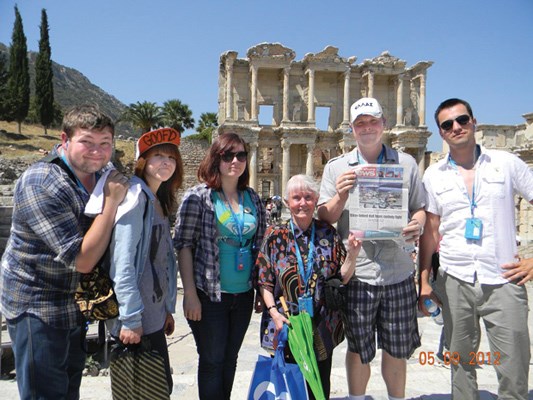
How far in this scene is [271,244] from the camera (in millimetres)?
3010

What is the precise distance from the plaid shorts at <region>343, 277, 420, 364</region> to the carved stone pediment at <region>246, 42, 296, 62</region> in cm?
2848

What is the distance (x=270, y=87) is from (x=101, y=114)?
1158 inches

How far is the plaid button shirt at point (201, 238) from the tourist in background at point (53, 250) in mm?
767

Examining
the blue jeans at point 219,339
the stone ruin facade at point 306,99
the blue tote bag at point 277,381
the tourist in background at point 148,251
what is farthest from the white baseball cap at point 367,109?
the stone ruin facade at point 306,99

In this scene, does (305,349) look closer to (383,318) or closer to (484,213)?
(383,318)

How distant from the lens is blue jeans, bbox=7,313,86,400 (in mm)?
2379

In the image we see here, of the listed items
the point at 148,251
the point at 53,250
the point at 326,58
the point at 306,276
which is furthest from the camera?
the point at 326,58

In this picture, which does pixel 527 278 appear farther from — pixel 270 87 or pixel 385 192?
pixel 270 87

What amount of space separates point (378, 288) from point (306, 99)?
2880 cm

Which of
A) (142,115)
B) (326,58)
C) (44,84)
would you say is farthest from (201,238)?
(44,84)

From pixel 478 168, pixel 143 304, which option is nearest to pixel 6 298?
pixel 143 304

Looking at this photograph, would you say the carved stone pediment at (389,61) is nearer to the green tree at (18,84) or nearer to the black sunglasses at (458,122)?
the black sunglasses at (458,122)

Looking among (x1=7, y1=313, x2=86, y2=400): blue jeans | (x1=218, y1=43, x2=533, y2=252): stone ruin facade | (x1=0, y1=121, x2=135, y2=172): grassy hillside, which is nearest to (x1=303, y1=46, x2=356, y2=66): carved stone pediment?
(x1=218, y1=43, x2=533, y2=252): stone ruin facade

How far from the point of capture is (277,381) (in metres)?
2.67
